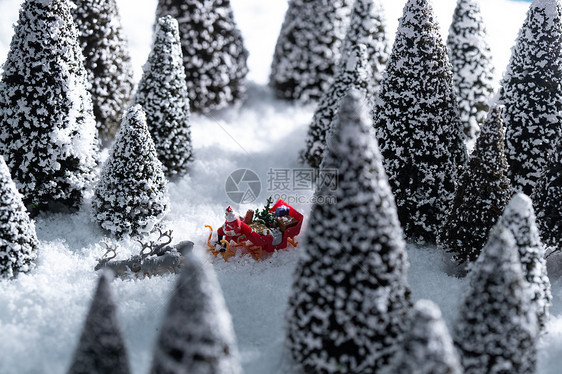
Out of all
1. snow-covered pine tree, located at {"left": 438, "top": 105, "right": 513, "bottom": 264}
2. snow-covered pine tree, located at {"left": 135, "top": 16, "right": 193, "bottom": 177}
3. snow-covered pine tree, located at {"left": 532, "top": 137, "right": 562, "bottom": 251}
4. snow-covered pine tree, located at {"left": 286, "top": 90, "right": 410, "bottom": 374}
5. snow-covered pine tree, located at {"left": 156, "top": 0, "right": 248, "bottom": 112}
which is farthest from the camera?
snow-covered pine tree, located at {"left": 156, "top": 0, "right": 248, "bottom": 112}

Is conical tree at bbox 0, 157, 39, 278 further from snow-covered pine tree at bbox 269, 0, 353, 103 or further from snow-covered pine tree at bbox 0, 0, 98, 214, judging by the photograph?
snow-covered pine tree at bbox 269, 0, 353, 103

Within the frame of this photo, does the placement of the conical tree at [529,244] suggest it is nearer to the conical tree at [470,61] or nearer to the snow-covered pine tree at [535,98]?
the snow-covered pine tree at [535,98]

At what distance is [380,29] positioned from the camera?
1438 cm

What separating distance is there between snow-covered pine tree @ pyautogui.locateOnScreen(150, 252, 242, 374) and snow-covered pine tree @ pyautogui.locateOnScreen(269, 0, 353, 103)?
11725mm

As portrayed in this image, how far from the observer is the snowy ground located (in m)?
7.95

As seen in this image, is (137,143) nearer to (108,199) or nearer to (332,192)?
(108,199)

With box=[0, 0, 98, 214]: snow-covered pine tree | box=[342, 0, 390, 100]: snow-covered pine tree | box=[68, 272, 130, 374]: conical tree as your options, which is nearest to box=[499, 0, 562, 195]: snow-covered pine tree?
box=[342, 0, 390, 100]: snow-covered pine tree

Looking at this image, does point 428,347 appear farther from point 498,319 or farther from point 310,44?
point 310,44

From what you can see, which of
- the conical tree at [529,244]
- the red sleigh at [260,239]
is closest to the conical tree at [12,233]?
the red sleigh at [260,239]

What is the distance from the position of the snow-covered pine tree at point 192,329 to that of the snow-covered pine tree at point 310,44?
11.7 meters

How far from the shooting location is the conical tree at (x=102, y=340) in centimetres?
595

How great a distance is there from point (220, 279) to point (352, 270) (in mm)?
3764

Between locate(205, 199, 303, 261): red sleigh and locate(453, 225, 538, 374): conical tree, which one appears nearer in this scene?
locate(453, 225, 538, 374): conical tree

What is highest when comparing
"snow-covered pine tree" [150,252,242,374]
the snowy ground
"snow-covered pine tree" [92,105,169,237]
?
"snow-covered pine tree" [150,252,242,374]
